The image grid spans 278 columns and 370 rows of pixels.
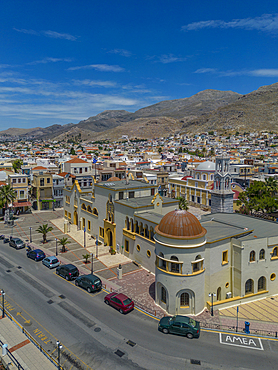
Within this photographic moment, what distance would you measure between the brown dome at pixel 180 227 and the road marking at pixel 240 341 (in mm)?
9158

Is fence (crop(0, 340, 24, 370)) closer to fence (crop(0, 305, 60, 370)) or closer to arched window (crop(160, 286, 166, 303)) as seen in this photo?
fence (crop(0, 305, 60, 370))

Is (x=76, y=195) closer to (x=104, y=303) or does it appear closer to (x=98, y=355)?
(x=104, y=303)

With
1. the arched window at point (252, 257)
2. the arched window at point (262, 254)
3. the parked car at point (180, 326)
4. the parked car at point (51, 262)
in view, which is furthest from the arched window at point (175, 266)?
the parked car at point (51, 262)

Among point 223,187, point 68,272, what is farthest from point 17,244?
point 223,187

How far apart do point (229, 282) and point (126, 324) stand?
1368 centimetres

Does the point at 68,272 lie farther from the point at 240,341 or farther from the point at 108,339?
the point at 240,341

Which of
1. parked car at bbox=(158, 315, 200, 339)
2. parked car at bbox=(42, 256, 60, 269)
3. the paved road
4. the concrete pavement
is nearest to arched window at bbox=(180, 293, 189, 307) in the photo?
the concrete pavement

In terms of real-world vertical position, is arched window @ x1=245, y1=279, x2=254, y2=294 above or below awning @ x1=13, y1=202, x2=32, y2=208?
below

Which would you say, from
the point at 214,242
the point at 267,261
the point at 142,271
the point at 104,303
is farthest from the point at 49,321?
the point at 267,261

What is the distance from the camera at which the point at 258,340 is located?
2288 cm

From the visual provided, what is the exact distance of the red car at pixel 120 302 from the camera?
87.2 feet

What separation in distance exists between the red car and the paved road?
23.4 inches

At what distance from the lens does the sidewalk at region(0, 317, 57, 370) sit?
19.1m

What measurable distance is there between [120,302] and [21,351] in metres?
9.78
